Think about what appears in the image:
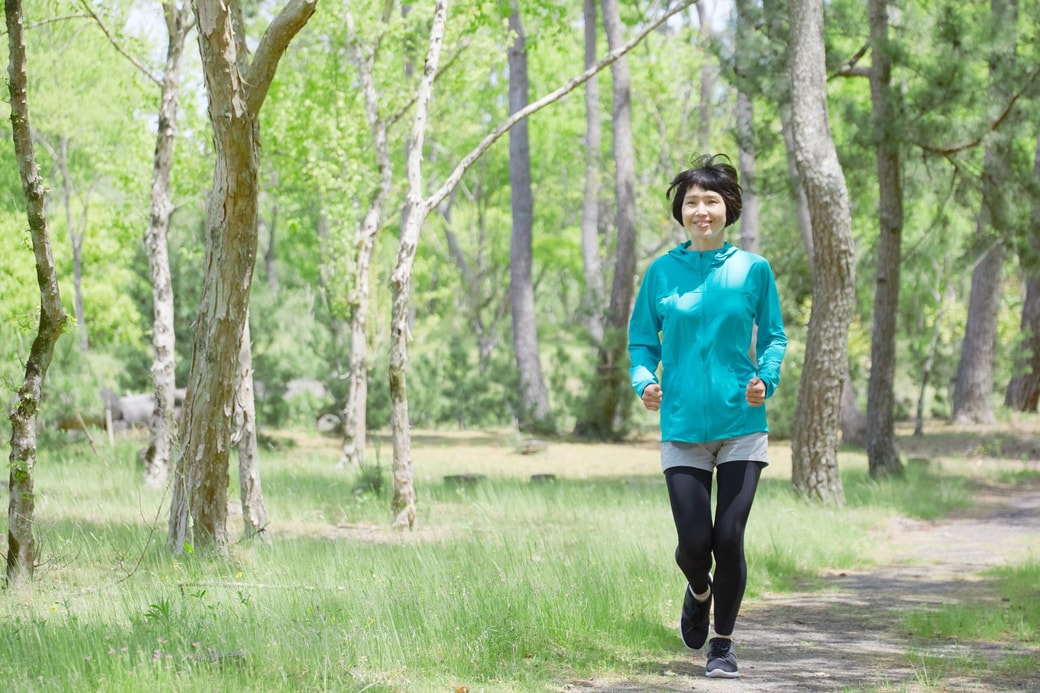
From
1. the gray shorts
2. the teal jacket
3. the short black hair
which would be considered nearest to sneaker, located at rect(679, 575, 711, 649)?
the gray shorts

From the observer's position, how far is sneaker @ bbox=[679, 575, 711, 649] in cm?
531

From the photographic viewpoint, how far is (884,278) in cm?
1342

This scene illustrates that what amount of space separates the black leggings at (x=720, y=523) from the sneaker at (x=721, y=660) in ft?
0.15

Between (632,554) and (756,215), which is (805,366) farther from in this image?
(756,215)

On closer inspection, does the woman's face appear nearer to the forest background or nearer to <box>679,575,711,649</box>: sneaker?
the forest background

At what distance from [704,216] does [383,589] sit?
2377 mm

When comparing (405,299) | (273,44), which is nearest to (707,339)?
(273,44)

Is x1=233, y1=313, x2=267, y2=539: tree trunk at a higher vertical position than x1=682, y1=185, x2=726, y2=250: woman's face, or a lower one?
lower

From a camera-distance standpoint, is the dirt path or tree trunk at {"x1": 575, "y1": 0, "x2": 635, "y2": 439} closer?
the dirt path

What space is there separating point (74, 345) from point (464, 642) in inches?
539

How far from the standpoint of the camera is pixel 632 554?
7.38 m

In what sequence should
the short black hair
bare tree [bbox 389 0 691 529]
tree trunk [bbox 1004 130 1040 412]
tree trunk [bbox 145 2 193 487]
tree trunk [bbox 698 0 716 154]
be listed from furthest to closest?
tree trunk [bbox 698 0 716 154]
tree trunk [bbox 1004 130 1040 412]
tree trunk [bbox 145 2 193 487]
bare tree [bbox 389 0 691 529]
the short black hair

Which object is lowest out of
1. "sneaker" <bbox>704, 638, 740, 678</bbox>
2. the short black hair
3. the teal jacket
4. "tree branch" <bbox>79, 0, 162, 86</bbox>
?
"sneaker" <bbox>704, 638, 740, 678</bbox>

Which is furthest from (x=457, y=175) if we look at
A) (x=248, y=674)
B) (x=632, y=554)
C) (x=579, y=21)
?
(x=579, y=21)
